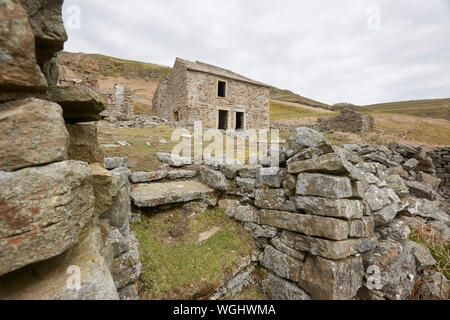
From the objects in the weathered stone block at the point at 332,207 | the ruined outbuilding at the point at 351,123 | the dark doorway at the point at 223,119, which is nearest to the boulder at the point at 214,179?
the weathered stone block at the point at 332,207

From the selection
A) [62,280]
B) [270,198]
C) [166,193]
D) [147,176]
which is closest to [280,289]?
[270,198]

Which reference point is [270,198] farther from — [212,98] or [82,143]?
[212,98]

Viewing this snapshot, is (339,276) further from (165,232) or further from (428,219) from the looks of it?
(428,219)

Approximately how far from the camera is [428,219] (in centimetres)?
488

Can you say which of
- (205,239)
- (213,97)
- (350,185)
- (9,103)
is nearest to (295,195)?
(350,185)

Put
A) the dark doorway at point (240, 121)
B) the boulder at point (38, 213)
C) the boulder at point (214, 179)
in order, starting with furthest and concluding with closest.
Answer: the dark doorway at point (240, 121), the boulder at point (214, 179), the boulder at point (38, 213)

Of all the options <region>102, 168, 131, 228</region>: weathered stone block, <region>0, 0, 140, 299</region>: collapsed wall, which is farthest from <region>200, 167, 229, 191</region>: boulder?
<region>0, 0, 140, 299</region>: collapsed wall

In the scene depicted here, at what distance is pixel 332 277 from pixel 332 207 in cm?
105

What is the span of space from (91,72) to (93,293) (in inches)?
2313

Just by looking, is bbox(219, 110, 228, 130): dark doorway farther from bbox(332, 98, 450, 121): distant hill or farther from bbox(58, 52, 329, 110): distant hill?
bbox(332, 98, 450, 121): distant hill

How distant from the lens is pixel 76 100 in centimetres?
218

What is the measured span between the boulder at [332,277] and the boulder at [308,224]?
42cm

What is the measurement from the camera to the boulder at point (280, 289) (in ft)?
11.3

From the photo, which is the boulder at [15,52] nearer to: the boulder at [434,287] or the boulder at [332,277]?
the boulder at [332,277]
